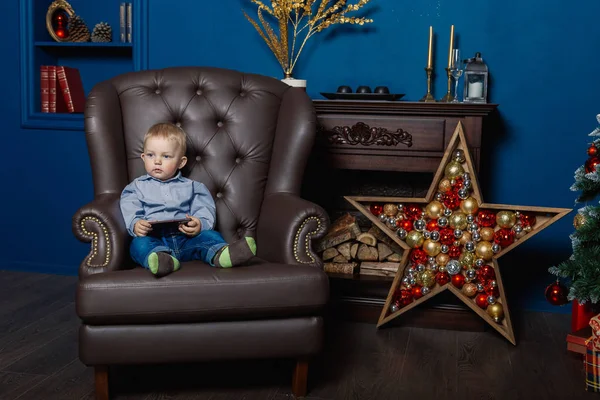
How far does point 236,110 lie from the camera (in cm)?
275

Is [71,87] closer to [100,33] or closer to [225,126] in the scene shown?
[100,33]

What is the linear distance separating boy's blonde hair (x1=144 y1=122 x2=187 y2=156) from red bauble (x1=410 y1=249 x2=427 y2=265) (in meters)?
1.03

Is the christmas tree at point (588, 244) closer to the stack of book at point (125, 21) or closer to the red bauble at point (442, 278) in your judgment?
the red bauble at point (442, 278)

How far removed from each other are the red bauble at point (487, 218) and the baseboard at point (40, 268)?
6.87 ft

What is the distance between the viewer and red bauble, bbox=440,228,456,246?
9.50 ft

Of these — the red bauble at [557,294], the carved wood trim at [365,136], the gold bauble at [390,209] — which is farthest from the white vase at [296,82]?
the red bauble at [557,294]

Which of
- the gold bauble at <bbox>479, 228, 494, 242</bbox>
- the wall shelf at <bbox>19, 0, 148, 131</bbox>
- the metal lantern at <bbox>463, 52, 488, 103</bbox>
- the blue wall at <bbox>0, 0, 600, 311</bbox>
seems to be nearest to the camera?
the gold bauble at <bbox>479, 228, 494, 242</bbox>

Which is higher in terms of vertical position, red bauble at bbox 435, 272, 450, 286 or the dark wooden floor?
red bauble at bbox 435, 272, 450, 286

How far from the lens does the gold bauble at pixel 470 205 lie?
9.39ft

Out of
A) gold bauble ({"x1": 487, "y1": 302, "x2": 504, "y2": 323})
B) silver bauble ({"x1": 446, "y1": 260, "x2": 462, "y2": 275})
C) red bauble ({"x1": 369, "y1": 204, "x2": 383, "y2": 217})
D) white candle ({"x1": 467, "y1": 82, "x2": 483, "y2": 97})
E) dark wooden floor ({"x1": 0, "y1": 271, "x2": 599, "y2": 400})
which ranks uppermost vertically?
white candle ({"x1": 467, "y1": 82, "x2": 483, "y2": 97})

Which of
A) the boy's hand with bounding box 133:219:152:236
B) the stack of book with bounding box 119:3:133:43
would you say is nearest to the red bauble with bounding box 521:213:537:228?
the boy's hand with bounding box 133:219:152:236

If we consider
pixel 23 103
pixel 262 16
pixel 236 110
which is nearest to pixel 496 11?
pixel 262 16

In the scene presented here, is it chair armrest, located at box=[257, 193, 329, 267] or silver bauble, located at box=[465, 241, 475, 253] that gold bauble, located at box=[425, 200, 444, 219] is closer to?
silver bauble, located at box=[465, 241, 475, 253]

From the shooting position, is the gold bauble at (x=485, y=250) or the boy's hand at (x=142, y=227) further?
the gold bauble at (x=485, y=250)
